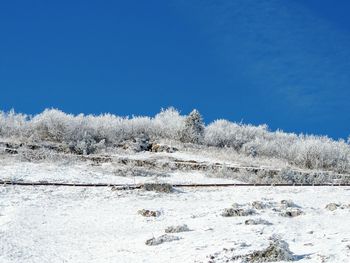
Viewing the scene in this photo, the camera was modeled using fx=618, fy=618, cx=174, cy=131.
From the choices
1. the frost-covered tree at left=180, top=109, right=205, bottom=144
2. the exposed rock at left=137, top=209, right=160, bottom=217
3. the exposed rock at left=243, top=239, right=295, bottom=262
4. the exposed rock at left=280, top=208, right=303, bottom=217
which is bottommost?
the exposed rock at left=243, top=239, right=295, bottom=262

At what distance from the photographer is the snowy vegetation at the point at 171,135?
39.4m

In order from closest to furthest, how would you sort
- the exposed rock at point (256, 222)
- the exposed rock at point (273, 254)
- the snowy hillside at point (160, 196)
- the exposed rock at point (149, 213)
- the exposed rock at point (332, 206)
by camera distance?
the exposed rock at point (273, 254) → the snowy hillside at point (160, 196) → the exposed rock at point (256, 222) → the exposed rock at point (149, 213) → the exposed rock at point (332, 206)

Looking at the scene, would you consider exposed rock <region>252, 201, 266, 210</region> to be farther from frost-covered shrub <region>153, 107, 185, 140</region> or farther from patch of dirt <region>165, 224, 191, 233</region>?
frost-covered shrub <region>153, 107, 185, 140</region>

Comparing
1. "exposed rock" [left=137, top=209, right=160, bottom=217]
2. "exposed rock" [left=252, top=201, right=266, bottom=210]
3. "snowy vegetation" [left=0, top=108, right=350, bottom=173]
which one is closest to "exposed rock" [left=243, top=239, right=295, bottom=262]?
"exposed rock" [left=137, top=209, right=160, bottom=217]

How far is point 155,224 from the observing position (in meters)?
18.4

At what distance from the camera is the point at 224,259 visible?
1288 centimetres

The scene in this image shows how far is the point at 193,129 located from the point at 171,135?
1737 mm

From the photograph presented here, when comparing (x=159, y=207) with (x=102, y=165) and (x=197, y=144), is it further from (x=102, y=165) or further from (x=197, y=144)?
(x=197, y=144)

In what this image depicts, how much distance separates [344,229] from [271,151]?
1107 inches

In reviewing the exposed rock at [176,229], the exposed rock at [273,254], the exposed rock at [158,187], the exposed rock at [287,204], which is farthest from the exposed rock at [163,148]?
the exposed rock at [273,254]

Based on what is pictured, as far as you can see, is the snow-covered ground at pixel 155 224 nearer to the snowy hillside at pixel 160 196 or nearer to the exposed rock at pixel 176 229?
the snowy hillside at pixel 160 196

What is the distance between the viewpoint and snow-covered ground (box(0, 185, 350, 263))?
14328 mm

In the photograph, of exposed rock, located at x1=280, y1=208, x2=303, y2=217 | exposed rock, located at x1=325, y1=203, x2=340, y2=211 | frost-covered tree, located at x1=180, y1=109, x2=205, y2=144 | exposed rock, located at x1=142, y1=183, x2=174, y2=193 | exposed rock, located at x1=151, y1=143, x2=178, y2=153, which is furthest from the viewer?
frost-covered tree, located at x1=180, y1=109, x2=205, y2=144

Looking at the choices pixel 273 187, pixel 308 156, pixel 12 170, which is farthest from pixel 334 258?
pixel 308 156
